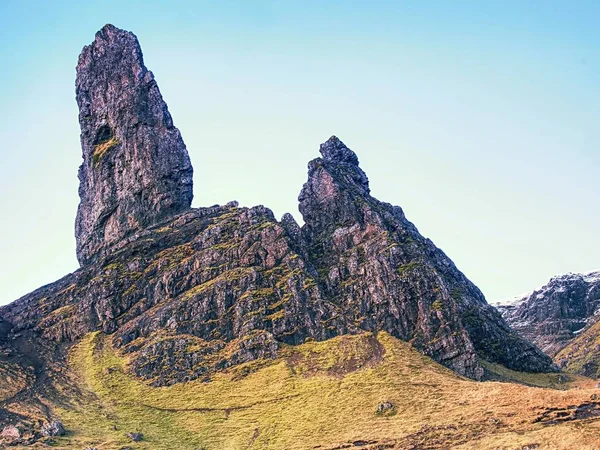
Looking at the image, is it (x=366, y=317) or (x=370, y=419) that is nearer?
(x=370, y=419)

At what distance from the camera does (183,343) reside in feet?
614

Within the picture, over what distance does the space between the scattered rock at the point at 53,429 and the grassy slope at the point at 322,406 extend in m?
2.33

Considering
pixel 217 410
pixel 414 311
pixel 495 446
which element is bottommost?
pixel 495 446

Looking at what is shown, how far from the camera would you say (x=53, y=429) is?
150m

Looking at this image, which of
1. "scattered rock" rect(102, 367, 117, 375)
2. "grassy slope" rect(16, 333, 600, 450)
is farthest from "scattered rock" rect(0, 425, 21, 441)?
"scattered rock" rect(102, 367, 117, 375)

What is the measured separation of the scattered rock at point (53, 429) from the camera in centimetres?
14912

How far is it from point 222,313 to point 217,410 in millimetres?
36679

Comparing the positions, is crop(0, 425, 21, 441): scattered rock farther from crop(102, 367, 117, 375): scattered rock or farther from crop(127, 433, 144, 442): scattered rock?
crop(102, 367, 117, 375): scattered rock

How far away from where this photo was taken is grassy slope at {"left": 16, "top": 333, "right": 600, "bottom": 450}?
13375 centimetres

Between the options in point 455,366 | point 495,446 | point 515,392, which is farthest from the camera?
point 455,366

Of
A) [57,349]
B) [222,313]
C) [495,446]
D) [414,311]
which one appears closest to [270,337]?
Result: [222,313]

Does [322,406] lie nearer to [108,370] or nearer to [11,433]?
[108,370]

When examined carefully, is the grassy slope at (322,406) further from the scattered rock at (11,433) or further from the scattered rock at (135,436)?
the scattered rock at (11,433)

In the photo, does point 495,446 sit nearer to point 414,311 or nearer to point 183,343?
point 414,311
